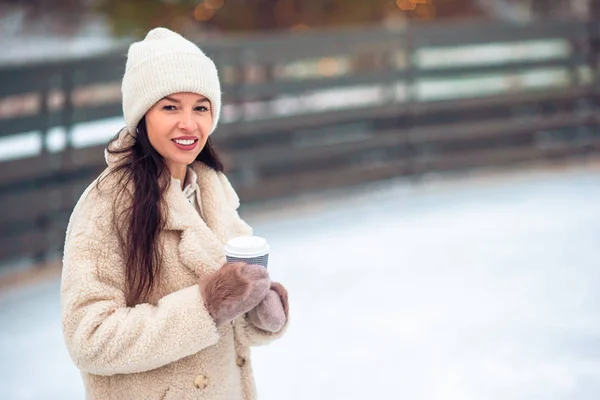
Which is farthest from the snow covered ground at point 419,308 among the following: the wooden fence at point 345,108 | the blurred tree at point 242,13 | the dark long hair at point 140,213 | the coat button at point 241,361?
the blurred tree at point 242,13

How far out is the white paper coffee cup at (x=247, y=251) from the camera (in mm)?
1206

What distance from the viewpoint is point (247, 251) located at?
1.21 metres

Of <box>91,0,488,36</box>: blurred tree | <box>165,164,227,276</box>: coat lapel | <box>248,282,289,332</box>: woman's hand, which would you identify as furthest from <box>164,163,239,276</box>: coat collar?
<box>91,0,488,36</box>: blurred tree

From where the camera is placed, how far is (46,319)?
3.16 m

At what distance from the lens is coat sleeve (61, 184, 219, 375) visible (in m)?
1.17

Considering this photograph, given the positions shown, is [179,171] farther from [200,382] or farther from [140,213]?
[200,382]

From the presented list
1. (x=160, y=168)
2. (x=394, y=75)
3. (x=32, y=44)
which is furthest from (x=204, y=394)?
(x=32, y=44)

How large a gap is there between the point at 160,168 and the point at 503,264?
9.40 ft

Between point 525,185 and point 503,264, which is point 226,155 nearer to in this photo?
point 503,264

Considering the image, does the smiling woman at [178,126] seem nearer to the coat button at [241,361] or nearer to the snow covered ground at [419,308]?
the coat button at [241,361]

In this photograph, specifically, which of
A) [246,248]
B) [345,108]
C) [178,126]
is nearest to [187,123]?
[178,126]

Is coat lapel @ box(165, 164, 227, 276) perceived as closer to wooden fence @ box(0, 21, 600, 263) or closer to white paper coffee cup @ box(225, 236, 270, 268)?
white paper coffee cup @ box(225, 236, 270, 268)

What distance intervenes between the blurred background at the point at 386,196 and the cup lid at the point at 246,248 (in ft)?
4.61

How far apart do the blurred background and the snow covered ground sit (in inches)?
0.4
